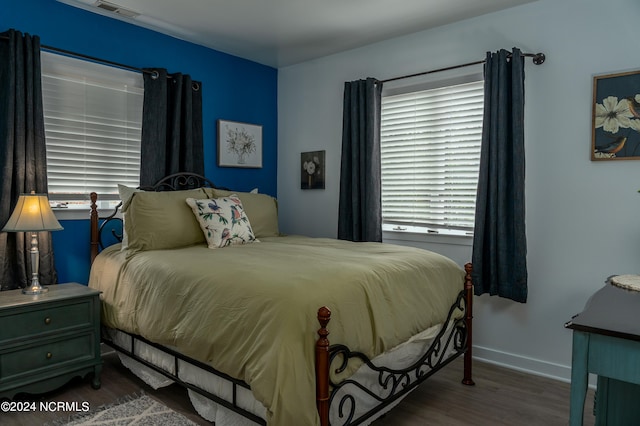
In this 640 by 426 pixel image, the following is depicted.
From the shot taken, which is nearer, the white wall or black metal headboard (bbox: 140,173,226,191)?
the white wall

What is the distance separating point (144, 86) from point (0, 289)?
5.74ft

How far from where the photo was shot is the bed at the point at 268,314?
1696 millimetres

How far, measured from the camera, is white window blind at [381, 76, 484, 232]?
3346mm

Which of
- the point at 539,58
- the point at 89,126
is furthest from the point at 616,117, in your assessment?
the point at 89,126

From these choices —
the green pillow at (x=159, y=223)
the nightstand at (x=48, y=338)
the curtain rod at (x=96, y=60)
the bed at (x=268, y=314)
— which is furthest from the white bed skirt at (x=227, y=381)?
the curtain rod at (x=96, y=60)

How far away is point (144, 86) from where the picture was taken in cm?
347

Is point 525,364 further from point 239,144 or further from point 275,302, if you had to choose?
point 239,144

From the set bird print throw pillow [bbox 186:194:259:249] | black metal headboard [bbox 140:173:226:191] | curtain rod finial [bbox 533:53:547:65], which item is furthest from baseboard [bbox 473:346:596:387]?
black metal headboard [bbox 140:173:226:191]

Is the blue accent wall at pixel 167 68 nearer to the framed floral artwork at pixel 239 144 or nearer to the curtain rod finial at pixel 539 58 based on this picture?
the framed floral artwork at pixel 239 144

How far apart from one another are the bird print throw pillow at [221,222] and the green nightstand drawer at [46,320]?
84 centimetres

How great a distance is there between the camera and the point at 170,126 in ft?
11.9

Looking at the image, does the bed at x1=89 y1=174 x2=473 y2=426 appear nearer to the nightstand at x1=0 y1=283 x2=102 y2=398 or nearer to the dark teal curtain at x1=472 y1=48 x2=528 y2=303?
the nightstand at x1=0 y1=283 x2=102 y2=398

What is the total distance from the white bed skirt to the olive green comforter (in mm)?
107

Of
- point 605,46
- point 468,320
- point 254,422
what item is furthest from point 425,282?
point 605,46
